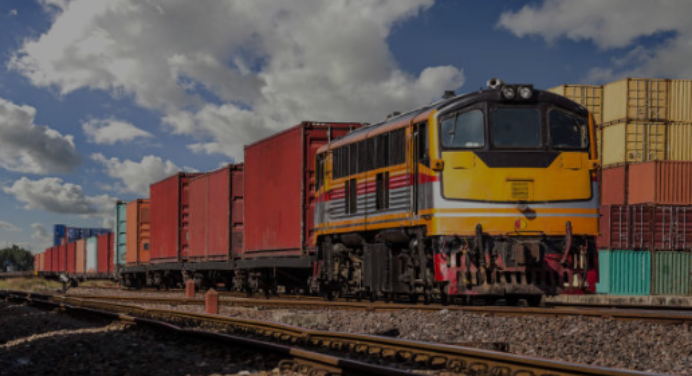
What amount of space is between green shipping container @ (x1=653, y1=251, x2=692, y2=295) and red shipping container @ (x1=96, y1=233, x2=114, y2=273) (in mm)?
31587

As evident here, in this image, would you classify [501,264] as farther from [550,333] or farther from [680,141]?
[680,141]

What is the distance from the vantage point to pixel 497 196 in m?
13.4

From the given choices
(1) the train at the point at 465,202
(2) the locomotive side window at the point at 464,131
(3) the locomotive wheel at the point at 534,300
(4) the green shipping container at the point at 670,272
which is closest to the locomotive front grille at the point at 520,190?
(1) the train at the point at 465,202

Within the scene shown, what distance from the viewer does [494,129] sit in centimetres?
1375

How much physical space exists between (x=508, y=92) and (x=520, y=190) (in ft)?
5.67

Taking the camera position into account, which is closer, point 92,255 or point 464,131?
point 464,131

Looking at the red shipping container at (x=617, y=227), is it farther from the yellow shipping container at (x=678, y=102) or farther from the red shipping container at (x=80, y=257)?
the red shipping container at (x=80, y=257)

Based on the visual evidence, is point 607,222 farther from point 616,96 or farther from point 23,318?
point 23,318

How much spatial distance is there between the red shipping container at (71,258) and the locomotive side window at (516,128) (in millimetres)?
57768

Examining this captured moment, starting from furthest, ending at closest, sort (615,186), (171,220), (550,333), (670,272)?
(615,186), (171,220), (670,272), (550,333)

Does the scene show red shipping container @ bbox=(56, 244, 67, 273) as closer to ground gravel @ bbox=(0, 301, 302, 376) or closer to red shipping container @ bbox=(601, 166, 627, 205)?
red shipping container @ bbox=(601, 166, 627, 205)

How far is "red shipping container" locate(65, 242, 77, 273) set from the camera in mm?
66331

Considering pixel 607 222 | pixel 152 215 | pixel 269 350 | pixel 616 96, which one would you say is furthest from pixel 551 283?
pixel 616 96

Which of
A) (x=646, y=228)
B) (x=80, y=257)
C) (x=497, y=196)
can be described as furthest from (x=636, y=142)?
(x=80, y=257)
